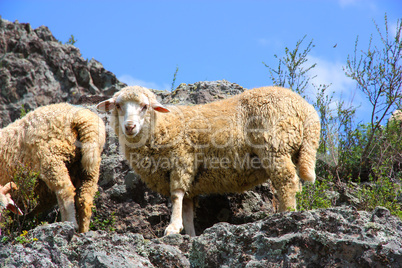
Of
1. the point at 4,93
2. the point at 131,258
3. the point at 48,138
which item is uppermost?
the point at 4,93

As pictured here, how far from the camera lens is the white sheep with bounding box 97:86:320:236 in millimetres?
5781

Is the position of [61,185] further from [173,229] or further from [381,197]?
[381,197]

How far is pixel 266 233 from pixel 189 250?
0.87 m

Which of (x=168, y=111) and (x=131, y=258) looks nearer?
(x=131, y=258)

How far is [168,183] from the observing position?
604cm

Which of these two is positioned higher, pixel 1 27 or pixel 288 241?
pixel 1 27

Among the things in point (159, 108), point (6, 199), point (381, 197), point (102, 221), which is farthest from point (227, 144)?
point (6, 199)

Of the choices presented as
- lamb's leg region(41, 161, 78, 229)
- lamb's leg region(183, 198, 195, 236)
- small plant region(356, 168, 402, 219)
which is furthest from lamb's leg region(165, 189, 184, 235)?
small plant region(356, 168, 402, 219)

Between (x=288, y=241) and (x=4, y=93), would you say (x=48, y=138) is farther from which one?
(x=4, y=93)

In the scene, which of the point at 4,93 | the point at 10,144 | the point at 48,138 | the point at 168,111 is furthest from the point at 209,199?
the point at 4,93

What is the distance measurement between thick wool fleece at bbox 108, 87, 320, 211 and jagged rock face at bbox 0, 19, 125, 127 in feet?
21.2

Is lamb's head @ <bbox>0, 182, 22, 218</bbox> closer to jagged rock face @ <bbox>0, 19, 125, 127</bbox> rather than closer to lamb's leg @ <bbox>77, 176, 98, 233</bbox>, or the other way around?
lamb's leg @ <bbox>77, 176, 98, 233</bbox>

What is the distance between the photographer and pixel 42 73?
1248 centimetres

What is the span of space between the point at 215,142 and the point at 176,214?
44.5 inches
